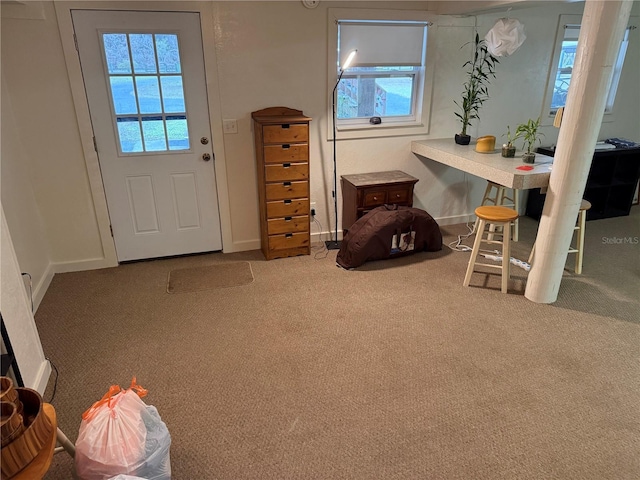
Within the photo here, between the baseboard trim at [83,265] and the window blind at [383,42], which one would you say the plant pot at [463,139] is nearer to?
the window blind at [383,42]

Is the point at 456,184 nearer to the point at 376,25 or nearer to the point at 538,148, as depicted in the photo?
the point at 538,148

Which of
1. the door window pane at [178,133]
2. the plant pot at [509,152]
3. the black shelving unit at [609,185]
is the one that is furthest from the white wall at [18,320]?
the black shelving unit at [609,185]

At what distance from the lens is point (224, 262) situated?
3.63 meters

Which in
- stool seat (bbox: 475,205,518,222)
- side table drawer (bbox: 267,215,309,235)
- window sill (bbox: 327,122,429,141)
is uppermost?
window sill (bbox: 327,122,429,141)

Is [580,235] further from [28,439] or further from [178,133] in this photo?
[28,439]

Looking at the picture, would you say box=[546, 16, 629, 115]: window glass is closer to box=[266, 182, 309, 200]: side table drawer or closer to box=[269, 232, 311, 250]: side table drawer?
box=[266, 182, 309, 200]: side table drawer

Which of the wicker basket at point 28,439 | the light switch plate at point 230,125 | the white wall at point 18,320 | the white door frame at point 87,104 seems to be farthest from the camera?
the light switch plate at point 230,125

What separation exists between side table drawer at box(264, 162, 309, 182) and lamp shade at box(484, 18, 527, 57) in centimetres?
176

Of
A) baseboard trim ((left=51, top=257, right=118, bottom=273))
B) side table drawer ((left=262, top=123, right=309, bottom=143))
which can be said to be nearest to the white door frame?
baseboard trim ((left=51, top=257, right=118, bottom=273))

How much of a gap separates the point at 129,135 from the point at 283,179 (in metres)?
1.23

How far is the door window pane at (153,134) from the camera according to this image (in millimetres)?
3289

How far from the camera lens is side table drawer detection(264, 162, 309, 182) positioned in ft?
11.1

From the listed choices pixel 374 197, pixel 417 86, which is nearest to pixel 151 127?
pixel 374 197

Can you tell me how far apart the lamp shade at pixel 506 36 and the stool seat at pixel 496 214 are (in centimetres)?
130
